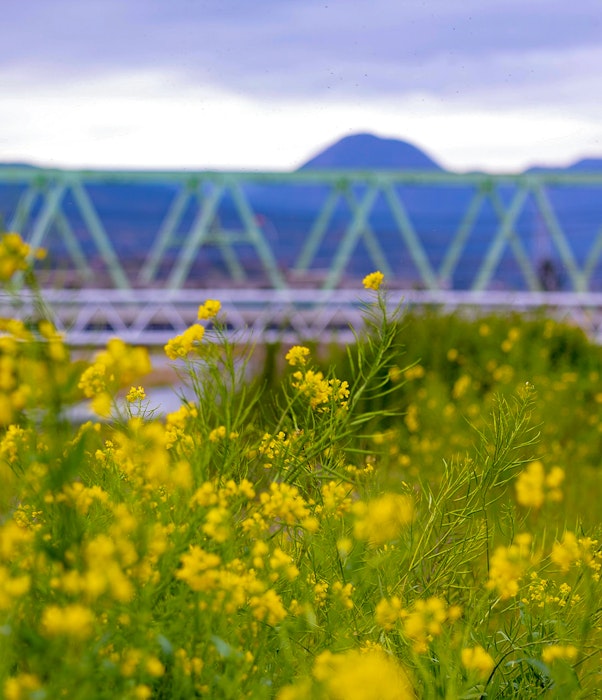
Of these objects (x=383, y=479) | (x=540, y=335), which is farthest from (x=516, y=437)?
(x=540, y=335)

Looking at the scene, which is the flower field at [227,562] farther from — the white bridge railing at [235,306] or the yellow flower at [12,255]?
the white bridge railing at [235,306]

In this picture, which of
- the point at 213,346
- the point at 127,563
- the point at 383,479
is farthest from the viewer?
the point at 383,479

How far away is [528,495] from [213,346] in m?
0.65

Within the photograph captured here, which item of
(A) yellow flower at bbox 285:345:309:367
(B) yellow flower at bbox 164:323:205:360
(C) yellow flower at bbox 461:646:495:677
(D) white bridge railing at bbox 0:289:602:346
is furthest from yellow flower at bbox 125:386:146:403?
(D) white bridge railing at bbox 0:289:602:346

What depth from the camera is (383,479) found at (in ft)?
7.47

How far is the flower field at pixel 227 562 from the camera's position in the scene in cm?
119

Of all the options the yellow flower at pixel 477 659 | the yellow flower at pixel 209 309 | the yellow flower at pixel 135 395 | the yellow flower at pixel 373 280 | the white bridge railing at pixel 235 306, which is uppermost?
the yellow flower at pixel 373 280

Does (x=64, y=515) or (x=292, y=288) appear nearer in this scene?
(x=64, y=515)

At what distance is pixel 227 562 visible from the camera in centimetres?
139

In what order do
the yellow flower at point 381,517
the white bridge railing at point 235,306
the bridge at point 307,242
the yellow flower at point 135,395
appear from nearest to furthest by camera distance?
1. the yellow flower at point 381,517
2. the yellow flower at point 135,395
3. the white bridge railing at point 235,306
4. the bridge at point 307,242

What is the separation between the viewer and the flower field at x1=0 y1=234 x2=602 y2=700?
1.19 meters

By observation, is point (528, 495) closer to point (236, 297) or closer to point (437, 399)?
point (437, 399)

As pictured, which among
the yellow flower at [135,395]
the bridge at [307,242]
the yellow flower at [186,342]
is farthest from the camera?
the bridge at [307,242]

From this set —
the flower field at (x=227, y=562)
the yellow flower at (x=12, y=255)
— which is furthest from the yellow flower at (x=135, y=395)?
the yellow flower at (x=12, y=255)
